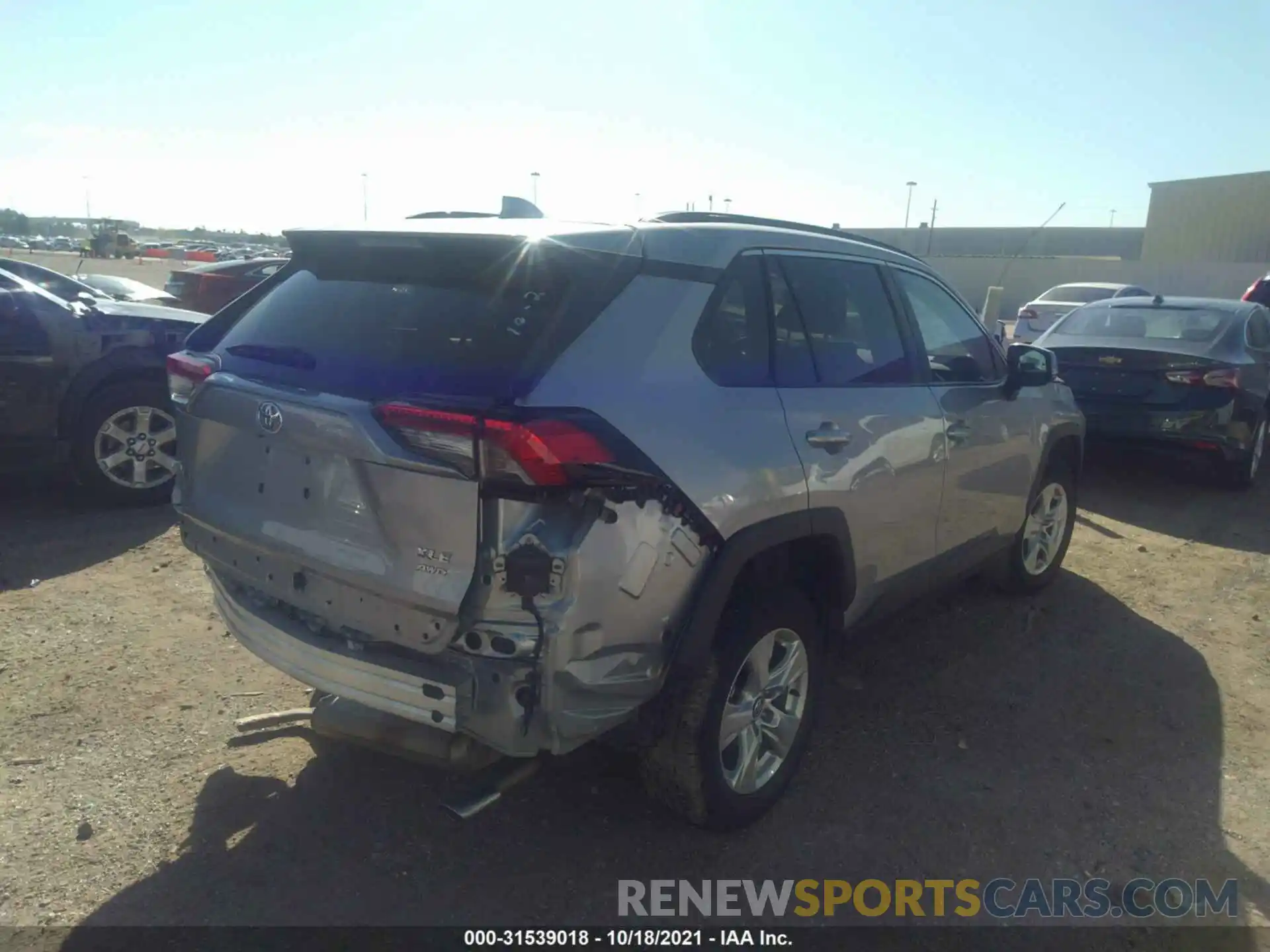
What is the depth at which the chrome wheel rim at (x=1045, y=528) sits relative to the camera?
5184 mm

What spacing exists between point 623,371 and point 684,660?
0.80 meters

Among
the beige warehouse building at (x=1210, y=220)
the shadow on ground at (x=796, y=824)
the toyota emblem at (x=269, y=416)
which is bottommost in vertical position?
the shadow on ground at (x=796, y=824)

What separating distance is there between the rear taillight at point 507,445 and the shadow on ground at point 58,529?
12.4 ft

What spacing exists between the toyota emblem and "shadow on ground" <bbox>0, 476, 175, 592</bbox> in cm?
314

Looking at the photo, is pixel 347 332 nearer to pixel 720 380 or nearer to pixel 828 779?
pixel 720 380

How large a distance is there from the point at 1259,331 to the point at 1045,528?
173 inches

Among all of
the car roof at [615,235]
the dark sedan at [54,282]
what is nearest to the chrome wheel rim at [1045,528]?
the car roof at [615,235]

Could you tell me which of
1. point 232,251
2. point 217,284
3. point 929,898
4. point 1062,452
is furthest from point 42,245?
point 929,898

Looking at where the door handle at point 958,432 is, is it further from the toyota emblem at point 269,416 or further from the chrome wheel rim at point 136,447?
the chrome wheel rim at point 136,447

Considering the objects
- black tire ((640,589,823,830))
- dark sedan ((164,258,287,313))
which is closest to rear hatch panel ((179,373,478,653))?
black tire ((640,589,823,830))

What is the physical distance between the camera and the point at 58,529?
5820mm

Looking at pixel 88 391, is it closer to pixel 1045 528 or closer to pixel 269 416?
pixel 269 416

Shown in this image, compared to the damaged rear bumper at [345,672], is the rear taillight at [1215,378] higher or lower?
higher

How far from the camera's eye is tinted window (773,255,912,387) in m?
3.29
